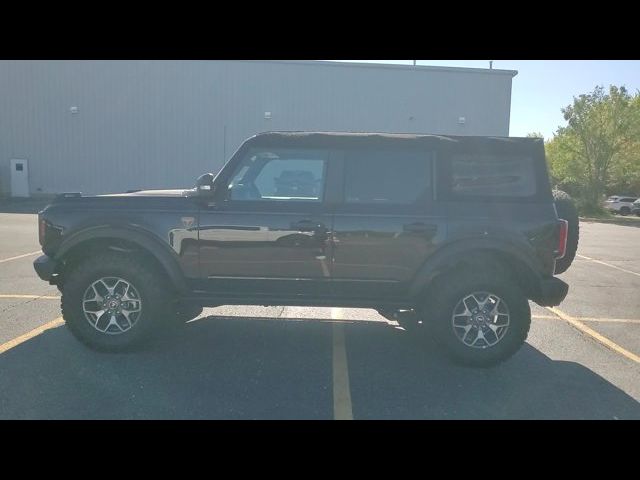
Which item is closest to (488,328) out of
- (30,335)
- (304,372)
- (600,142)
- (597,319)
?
(304,372)

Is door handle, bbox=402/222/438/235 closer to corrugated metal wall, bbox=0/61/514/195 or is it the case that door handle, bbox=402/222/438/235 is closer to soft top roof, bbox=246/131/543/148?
soft top roof, bbox=246/131/543/148

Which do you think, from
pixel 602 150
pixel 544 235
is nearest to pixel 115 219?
pixel 544 235

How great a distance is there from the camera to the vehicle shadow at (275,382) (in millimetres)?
3098

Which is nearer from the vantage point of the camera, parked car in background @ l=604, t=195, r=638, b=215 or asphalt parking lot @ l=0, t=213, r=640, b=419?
asphalt parking lot @ l=0, t=213, r=640, b=419

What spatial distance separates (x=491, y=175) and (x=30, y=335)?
4849 millimetres

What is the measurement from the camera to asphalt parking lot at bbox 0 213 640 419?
10.3 ft

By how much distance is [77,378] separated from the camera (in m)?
3.50

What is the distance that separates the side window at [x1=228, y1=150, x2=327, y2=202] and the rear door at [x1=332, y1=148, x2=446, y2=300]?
0.88 feet

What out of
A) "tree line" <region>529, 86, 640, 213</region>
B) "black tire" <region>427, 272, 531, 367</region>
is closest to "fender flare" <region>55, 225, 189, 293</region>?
"black tire" <region>427, 272, 531, 367</region>

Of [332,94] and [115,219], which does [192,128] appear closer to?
[332,94]

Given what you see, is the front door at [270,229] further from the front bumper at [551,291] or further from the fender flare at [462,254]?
the front bumper at [551,291]

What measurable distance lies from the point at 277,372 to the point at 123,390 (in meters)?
1.22

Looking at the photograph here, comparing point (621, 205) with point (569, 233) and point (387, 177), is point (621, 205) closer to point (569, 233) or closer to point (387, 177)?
point (569, 233)

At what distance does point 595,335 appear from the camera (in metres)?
4.85
